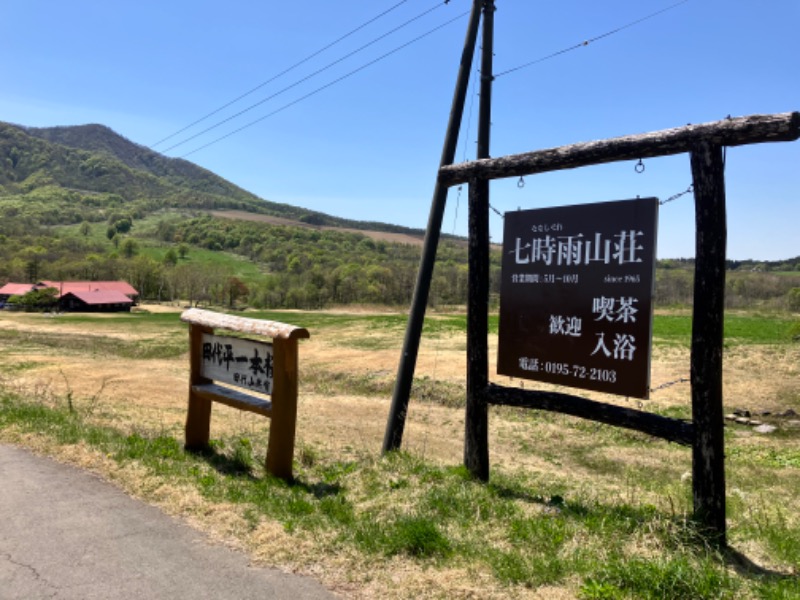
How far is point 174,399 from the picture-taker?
14820 mm

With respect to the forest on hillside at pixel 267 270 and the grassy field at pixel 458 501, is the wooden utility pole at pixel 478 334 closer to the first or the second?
the grassy field at pixel 458 501

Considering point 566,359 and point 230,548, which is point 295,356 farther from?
point 566,359

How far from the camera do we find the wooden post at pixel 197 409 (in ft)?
21.6

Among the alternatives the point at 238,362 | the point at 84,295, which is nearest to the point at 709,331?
the point at 238,362

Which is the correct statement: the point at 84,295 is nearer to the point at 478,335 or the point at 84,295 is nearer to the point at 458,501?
the point at 478,335

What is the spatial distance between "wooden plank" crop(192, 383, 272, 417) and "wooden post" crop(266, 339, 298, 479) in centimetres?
18

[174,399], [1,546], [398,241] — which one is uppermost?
[398,241]

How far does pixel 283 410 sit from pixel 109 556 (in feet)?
6.76

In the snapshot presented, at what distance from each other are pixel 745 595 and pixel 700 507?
1096 millimetres

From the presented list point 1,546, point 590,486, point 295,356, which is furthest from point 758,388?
point 1,546

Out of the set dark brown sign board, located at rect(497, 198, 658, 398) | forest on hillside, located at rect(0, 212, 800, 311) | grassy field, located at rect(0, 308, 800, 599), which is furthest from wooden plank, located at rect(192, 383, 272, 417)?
forest on hillside, located at rect(0, 212, 800, 311)

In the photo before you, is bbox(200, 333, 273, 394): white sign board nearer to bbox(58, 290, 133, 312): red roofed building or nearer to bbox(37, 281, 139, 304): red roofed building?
bbox(58, 290, 133, 312): red roofed building

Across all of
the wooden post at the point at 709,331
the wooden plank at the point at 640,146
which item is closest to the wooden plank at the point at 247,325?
the wooden plank at the point at 640,146

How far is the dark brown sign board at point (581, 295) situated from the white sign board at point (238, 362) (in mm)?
2332
